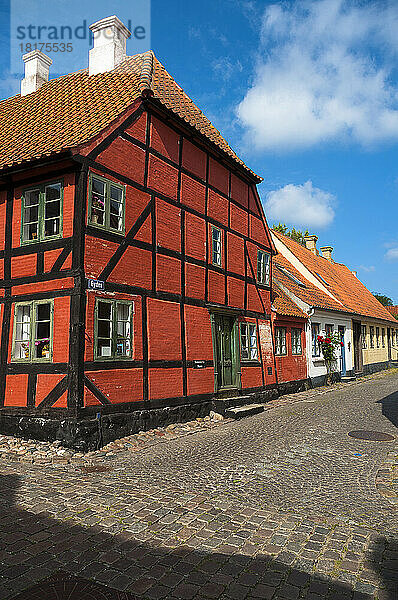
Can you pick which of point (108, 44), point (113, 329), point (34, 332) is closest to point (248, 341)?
point (113, 329)

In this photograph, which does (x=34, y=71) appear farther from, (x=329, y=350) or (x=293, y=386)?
(x=329, y=350)

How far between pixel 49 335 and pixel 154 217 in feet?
12.4

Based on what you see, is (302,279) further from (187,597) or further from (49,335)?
(187,597)

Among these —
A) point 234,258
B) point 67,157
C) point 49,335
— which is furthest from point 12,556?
point 234,258

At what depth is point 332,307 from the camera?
2289cm

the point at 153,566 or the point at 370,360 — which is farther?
the point at 370,360

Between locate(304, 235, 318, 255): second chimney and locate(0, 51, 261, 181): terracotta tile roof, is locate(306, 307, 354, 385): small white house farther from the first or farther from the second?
locate(0, 51, 261, 181): terracotta tile roof

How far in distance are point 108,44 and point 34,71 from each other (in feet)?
10.1

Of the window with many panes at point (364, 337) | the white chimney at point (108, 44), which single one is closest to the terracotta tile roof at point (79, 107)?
the white chimney at point (108, 44)

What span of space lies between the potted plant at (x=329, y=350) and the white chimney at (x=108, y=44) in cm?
1389

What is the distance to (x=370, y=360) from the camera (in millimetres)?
29844

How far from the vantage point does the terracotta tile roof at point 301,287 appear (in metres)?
20.6

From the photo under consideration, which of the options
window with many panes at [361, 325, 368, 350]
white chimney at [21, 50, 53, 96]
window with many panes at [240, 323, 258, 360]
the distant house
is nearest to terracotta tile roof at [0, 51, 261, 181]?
white chimney at [21, 50, 53, 96]

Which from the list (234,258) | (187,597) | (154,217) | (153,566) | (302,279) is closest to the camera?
(187,597)
